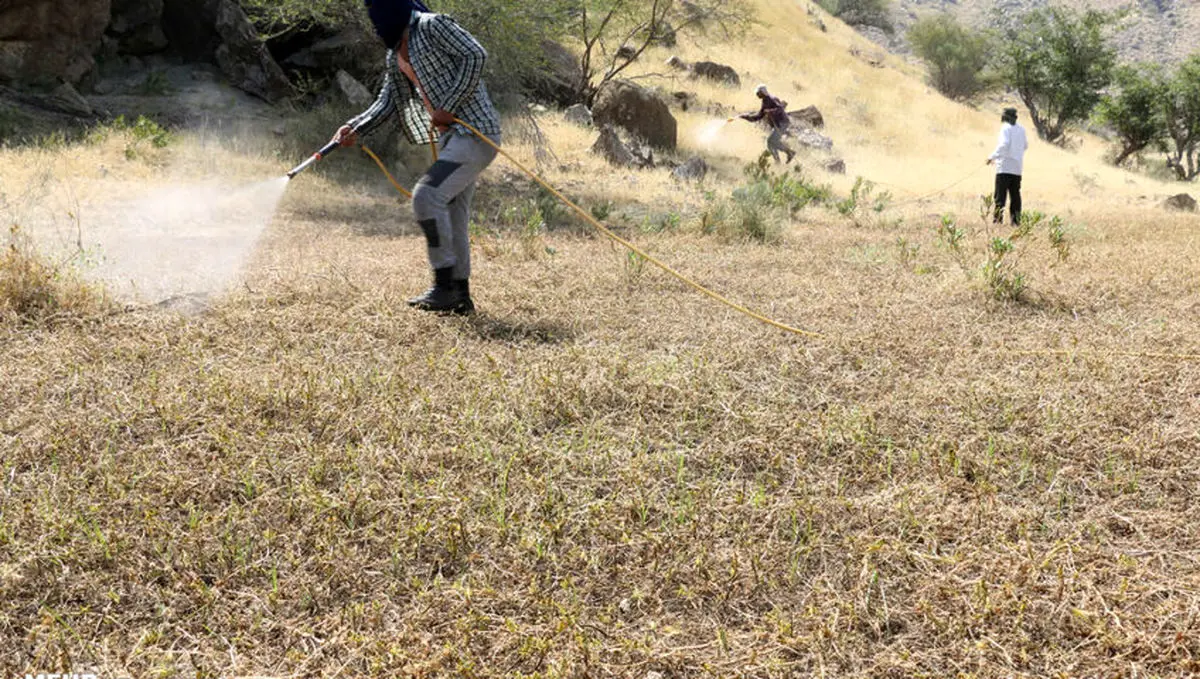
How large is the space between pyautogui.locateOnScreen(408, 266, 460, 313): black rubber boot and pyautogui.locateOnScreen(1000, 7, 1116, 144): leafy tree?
100 ft

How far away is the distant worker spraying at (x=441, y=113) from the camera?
4297 millimetres

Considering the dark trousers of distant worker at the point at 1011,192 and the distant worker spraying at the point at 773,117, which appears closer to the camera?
the dark trousers of distant worker at the point at 1011,192

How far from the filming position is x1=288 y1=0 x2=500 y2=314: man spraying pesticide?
4.30 metres

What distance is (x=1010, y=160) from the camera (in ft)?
33.0

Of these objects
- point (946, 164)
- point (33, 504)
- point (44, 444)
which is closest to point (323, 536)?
point (33, 504)

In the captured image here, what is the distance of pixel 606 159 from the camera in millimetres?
14070

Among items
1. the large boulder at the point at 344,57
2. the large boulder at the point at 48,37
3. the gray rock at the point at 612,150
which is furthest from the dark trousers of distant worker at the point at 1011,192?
the large boulder at the point at 48,37

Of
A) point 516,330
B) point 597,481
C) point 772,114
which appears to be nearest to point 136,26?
point 772,114

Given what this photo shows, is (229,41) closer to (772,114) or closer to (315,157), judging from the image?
(772,114)

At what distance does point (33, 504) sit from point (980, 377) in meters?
3.97

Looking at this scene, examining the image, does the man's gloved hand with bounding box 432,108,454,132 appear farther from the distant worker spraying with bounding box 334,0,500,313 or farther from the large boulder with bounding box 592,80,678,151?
the large boulder with bounding box 592,80,678,151

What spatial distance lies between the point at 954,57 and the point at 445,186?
41.3 meters

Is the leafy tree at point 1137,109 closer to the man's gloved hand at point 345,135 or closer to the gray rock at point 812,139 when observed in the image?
the gray rock at point 812,139

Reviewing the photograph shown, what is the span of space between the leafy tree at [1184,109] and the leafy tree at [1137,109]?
0.64 feet
